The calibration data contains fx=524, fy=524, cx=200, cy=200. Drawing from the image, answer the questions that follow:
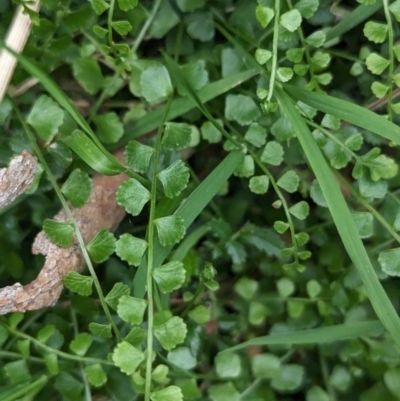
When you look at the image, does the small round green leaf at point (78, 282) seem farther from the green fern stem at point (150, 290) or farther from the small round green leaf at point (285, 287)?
the small round green leaf at point (285, 287)

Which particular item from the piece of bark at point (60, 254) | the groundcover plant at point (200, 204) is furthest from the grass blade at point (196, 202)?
the piece of bark at point (60, 254)

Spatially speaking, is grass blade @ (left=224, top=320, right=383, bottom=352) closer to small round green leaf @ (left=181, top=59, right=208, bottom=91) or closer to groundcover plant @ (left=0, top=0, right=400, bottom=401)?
groundcover plant @ (left=0, top=0, right=400, bottom=401)

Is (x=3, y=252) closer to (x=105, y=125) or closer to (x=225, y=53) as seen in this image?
(x=105, y=125)

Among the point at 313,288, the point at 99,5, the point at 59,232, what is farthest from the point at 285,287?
the point at 99,5

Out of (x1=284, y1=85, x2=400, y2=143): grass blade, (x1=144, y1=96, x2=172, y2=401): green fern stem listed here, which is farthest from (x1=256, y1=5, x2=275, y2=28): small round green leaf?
(x1=144, y1=96, x2=172, y2=401): green fern stem

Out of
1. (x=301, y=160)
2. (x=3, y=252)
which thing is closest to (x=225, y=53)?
(x=301, y=160)
